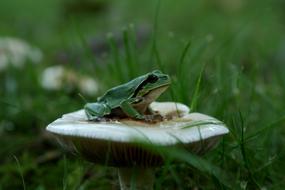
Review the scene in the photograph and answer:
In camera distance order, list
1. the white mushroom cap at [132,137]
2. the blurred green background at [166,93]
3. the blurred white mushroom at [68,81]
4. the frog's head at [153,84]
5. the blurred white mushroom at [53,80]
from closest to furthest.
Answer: the white mushroom cap at [132,137] < the frog's head at [153,84] < the blurred green background at [166,93] < the blurred white mushroom at [68,81] < the blurred white mushroom at [53,80]

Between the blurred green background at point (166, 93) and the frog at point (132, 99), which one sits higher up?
the frog at point (132, 99)

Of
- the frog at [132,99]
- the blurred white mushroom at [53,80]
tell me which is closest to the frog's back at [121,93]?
the frog at [132,99]

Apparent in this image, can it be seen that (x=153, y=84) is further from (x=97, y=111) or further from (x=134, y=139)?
(x=134, y=139)

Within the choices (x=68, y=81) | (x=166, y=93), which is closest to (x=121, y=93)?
(x=166, y=93)

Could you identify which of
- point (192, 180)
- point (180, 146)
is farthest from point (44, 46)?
point (180, 146)

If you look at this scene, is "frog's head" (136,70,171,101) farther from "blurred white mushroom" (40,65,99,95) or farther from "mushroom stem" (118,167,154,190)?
"blurred white mushroom" (40,65,99,95)

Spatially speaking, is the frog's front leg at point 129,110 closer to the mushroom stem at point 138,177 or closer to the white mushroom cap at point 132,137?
the white mushroom cap at point 132,137

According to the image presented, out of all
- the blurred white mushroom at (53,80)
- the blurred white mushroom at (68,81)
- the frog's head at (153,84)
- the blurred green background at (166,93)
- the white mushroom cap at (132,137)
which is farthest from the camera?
the blurred white mushroom at (53,80)

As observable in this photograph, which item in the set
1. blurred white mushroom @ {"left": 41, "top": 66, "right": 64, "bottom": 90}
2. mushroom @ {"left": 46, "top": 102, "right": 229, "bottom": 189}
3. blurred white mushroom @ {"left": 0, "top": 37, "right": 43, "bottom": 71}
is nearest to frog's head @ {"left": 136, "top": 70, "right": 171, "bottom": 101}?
mushroom @ {"left": 46, "top": 102, "right": 229, "bottom": 189}
